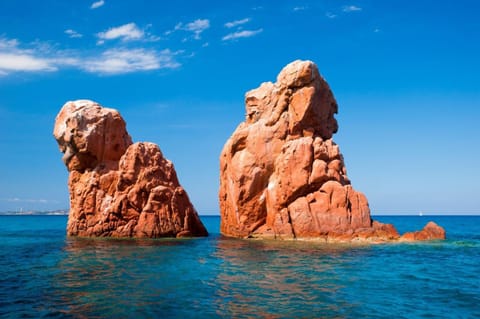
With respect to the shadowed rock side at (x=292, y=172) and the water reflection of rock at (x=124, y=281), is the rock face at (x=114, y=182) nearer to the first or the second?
the shadowed rock side at (x=292, y=172)

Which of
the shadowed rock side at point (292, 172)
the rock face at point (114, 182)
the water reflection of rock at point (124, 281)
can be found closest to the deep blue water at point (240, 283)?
the water reflection of rock at point (124, 281)

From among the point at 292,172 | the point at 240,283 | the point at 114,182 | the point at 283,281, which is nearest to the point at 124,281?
the point at 240,283

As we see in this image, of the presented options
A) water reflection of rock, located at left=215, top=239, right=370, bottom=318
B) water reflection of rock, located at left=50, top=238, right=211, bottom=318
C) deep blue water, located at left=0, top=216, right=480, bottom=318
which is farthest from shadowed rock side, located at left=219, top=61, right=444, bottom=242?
water reflection of rock, located at left=50, top=238, right=211, bottom=318

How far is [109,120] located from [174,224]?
1335cm

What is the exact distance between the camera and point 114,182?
47656mm

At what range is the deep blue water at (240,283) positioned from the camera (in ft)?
52.6

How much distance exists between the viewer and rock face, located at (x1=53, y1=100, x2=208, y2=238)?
4534 cm

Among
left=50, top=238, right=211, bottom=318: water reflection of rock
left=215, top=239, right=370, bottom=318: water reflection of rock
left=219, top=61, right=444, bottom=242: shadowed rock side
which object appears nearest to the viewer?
left=50, top=238, right=211, bottom=318: water reflection of rock

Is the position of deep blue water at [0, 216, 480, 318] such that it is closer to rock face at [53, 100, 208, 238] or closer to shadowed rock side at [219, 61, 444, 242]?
shadowed rock side at [219, 61, 444, 242]

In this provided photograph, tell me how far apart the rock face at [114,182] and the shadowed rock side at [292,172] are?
254 inches

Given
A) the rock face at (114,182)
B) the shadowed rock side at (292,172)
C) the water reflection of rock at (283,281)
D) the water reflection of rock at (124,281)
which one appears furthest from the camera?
the rock face at (114,182)

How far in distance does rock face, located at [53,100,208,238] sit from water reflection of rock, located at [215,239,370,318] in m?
11.8

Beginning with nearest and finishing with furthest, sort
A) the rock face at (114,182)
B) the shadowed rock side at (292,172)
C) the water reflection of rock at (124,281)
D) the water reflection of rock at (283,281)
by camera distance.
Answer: the water reflection of rock at (124,281)
the water reflection of rock at (283,281)
the shadowed rock side at (292,172)
the rock face at (114,182)

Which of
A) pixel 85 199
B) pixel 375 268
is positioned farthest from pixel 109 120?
pixel 375 268
